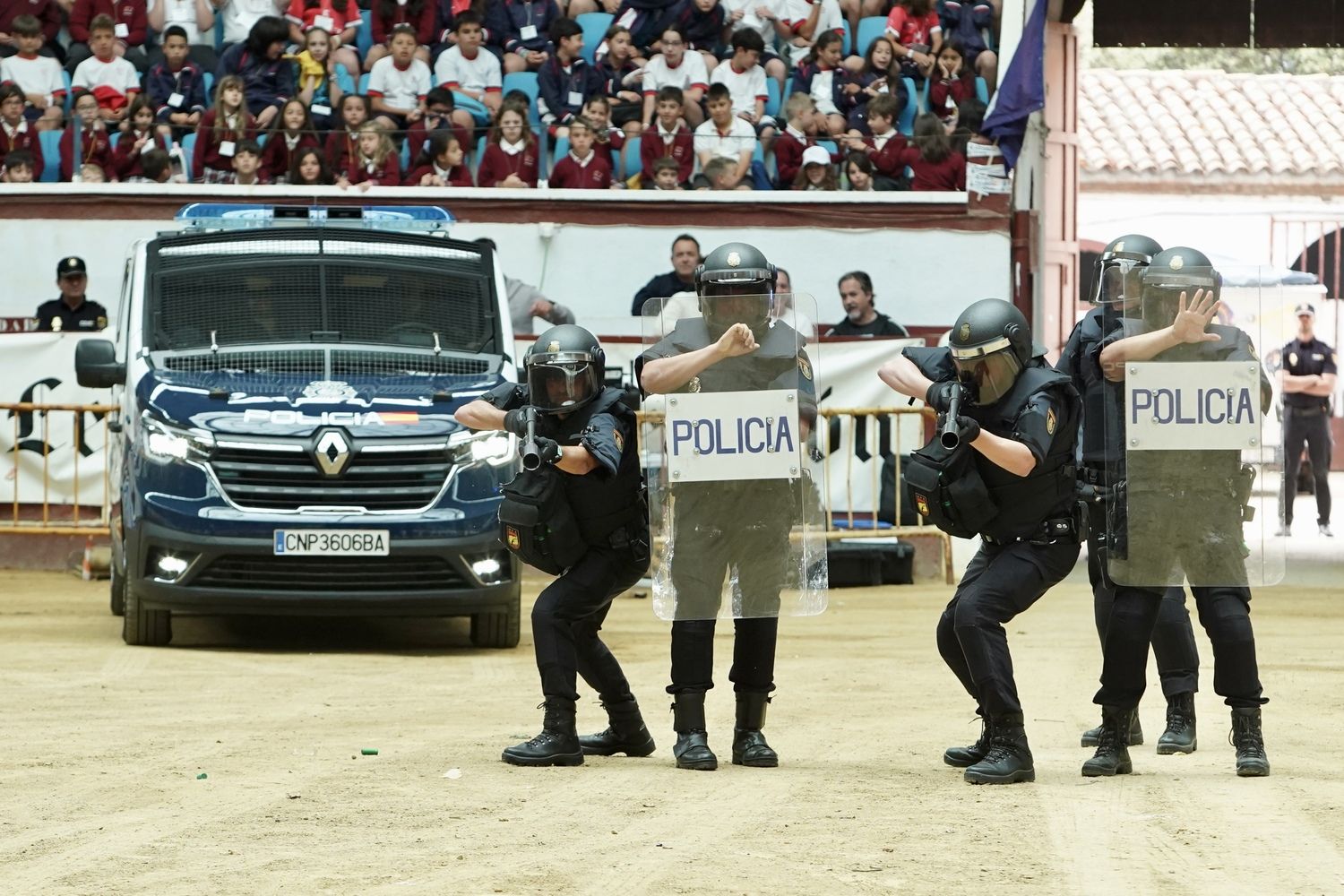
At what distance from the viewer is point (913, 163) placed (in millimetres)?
17734

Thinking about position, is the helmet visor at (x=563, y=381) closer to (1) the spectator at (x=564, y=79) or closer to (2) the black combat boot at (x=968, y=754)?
(2) the black combat boot at (x=968, y=754)

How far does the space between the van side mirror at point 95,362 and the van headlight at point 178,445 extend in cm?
46

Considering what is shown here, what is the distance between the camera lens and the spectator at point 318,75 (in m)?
18.5

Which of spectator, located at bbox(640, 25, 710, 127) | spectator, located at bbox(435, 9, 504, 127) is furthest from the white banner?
spectator, located at bbox(435, 9, 504, 127)

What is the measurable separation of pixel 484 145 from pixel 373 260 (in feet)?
17.1

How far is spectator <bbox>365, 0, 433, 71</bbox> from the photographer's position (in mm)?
19266

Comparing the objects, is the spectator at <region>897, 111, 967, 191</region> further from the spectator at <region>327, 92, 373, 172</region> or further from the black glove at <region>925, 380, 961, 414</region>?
the black glove at <region>925, 380, 961, 414</region>

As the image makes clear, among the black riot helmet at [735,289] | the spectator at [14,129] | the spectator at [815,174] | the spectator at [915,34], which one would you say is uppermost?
the spectator at [915,34]

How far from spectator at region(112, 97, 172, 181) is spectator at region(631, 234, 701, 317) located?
14.0 ft

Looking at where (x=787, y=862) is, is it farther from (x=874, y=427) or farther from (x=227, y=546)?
(x=874, y=427)

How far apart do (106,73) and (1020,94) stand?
7998 millimetres

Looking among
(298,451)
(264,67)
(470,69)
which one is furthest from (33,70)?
(298,451)

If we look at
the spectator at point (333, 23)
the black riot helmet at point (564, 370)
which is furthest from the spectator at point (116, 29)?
the black riot helmet at point (564, 370)

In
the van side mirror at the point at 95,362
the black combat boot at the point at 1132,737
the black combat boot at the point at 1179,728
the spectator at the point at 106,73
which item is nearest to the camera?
the black combat boot at the point at 1179,728
